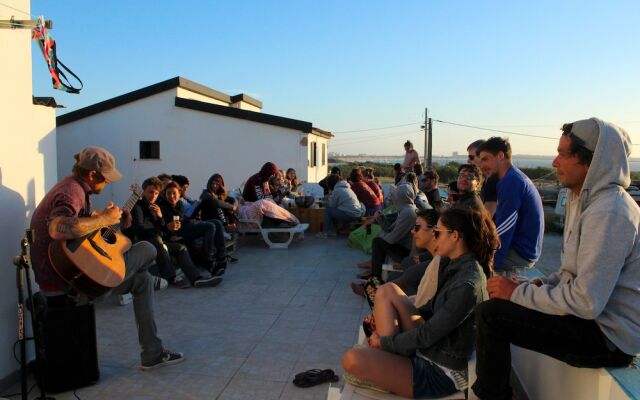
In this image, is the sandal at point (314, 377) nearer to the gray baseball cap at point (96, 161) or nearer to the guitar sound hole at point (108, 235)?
the guitar sound hole at point (108, 235)

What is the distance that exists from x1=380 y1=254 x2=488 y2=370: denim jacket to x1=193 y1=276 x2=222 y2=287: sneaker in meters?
4.15

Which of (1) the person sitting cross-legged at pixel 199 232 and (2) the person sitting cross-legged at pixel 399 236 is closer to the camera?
(2) the person sitting cross-legged at pixel 399 236

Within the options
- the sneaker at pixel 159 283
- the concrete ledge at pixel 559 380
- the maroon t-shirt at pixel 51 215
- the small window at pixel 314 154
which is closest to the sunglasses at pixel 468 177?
the concrete ledge at pixel 559 380

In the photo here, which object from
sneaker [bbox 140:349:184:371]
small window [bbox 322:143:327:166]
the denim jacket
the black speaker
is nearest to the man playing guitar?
sneaker [bbox 140:349:184:371]

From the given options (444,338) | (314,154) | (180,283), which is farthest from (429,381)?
(314,154)

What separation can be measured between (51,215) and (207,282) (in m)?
3.44

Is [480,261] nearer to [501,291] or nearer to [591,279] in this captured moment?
[501,291]

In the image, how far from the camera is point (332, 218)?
1076 centimetres

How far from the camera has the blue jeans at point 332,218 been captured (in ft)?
34.4

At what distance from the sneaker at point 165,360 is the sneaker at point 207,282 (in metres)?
2.40

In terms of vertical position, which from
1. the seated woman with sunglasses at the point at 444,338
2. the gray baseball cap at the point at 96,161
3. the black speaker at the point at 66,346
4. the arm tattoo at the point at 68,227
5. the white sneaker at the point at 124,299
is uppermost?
the gray baseball cap at the point at 96,161

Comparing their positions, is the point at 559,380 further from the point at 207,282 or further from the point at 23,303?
the point at 207,282

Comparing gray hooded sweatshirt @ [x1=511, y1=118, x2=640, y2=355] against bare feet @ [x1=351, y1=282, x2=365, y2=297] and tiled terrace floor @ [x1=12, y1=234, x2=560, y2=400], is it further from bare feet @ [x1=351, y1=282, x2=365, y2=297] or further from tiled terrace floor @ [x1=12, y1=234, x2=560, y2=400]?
bare feet @ [x1=351, y1=282, x2=365, y2=297]

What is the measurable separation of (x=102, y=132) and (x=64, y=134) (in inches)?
60.6
